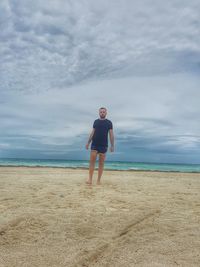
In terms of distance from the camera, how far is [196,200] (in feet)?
18.9

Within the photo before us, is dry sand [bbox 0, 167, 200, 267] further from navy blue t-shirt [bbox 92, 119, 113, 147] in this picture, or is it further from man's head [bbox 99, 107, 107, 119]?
man's head [bbox 99, 107, 107, 119]

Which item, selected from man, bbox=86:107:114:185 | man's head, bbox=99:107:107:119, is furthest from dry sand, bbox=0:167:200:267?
man's head, bbox=99:107:107:119

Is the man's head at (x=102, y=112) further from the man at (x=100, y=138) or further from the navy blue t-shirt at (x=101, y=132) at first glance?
the navy blue t-shirt at (x=101, y=132)

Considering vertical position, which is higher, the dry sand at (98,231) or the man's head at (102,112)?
the man's head at (102,112)

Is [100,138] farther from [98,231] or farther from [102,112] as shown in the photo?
[98,231]

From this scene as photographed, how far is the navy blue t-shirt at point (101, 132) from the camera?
313 inches

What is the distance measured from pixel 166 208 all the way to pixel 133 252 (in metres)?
2.11

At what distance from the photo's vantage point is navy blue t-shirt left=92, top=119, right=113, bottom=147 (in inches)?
313

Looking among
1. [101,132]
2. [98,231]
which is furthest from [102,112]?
[98,231]

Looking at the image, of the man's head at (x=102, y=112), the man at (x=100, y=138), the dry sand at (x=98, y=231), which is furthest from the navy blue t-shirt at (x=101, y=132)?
the dry sand at (x=98, y=231)

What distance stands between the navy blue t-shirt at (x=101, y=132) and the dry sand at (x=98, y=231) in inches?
96.4

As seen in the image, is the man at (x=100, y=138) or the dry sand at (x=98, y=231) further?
the man at (x=100, y=138)

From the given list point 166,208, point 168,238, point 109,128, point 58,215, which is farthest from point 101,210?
point 109,128

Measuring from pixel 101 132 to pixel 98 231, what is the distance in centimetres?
459
